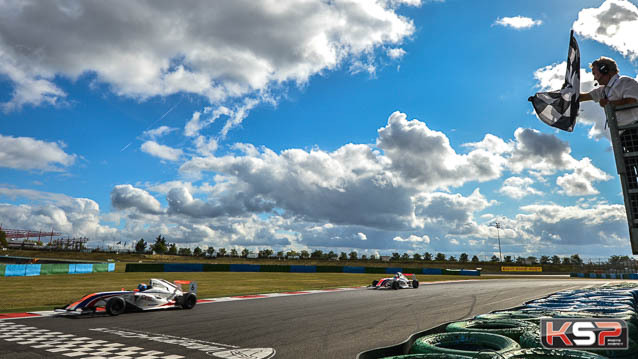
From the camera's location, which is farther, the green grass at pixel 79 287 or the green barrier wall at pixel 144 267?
the green barrier wall at pixel 144 267

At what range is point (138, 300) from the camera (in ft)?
38.4

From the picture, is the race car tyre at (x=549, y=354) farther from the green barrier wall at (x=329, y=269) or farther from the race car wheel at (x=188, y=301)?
the green barrier wall at (x=329, y=269)

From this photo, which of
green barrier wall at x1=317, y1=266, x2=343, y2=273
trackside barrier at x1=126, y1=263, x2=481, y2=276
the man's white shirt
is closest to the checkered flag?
the man's white shirt

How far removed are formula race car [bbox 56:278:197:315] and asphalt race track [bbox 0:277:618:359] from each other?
0.31 metres

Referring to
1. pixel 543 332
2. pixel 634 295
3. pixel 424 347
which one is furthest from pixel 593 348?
pixel 634 295

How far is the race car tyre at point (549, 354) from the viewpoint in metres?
3.07

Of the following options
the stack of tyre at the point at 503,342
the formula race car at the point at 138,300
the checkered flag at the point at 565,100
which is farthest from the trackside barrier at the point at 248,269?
the checkered flag at the point at 565,100

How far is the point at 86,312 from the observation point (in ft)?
34.7

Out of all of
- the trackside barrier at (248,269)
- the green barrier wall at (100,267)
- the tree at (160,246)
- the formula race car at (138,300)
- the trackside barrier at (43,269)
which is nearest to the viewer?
the formula race car at (138,300)

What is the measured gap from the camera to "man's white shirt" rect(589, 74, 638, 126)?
2.78 meters

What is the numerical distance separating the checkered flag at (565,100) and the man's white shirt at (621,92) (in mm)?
157

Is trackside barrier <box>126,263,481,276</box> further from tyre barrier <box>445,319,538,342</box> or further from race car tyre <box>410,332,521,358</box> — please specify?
race car tyre <box>410,332,521,358</box>

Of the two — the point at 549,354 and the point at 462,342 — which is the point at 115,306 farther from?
the point at 549,354

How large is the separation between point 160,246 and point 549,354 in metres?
150
